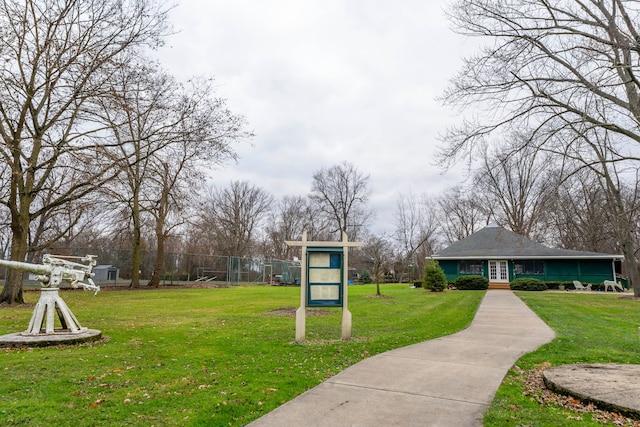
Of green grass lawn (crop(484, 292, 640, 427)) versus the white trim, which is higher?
the white trim

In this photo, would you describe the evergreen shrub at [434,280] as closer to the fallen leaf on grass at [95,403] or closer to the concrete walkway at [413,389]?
the concrete walkway at [413,389]

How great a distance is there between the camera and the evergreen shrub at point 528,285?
28.4 m

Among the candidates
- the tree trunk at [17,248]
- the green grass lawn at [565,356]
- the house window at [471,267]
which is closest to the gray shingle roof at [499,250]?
the house window at [471,267]

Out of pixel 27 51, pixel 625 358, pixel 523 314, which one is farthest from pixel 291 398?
pixel 27 51

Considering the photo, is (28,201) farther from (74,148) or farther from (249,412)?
(249,412)

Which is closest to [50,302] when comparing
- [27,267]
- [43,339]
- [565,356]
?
[43,339]

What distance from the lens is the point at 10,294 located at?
555 inches

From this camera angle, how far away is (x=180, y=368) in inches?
213

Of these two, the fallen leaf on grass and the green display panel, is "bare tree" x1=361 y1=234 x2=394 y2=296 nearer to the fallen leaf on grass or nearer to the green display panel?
the green display panel

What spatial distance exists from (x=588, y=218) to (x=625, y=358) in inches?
1387

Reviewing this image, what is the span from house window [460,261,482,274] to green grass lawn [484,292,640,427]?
19.2 meters

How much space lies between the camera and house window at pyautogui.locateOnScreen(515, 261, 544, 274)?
3156 centimetres

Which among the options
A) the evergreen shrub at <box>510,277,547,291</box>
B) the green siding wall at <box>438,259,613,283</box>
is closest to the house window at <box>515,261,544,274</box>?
the green siding wall at <box>438,259,613,283</box>

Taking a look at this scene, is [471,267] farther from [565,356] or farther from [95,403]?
[95,403]
